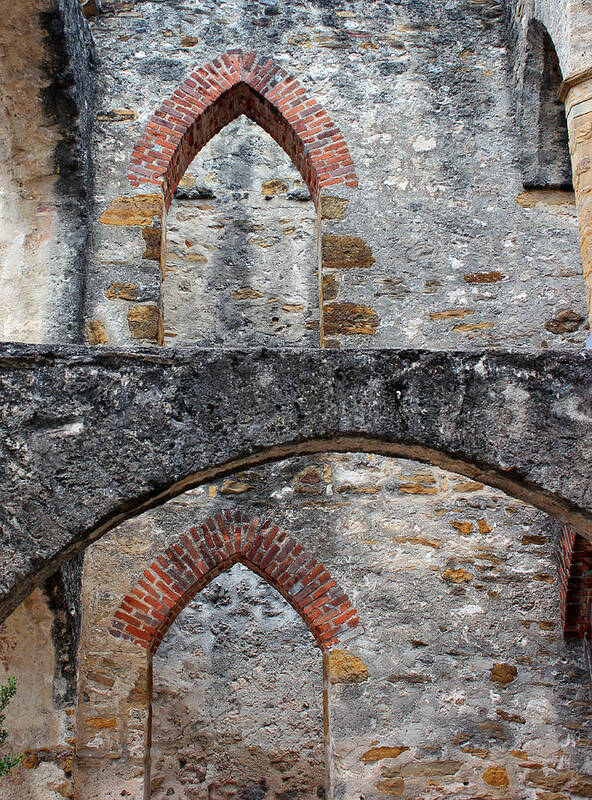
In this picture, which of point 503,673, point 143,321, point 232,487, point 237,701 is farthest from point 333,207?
point 237,701

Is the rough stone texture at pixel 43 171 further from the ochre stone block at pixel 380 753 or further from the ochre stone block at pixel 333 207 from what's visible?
the ochre stone block at pixel 380 753

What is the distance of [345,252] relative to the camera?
5664mm

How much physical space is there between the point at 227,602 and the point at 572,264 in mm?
3909

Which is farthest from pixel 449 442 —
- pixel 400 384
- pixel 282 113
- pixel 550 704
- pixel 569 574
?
pixel 282 113

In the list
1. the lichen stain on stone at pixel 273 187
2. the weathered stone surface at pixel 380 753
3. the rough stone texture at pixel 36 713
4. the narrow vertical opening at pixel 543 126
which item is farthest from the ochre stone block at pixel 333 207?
the weathered stone surface at pixel 380 753

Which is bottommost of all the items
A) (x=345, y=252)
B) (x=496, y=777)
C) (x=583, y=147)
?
(x=496, y=777)

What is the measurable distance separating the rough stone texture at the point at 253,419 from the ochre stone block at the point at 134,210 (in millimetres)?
3234

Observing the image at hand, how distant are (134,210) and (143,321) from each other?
0.85 metres

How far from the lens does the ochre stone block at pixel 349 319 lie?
547cm

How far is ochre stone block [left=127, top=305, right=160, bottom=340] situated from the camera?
17.8 ft

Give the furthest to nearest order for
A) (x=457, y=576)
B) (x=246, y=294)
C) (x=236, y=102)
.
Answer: (x=246, y=294), (x=236, y=102), (x=457, y=576)

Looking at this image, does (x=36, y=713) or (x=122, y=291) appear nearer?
(x=36, y=713)

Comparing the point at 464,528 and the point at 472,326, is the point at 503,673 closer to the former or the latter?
the point at 464,528

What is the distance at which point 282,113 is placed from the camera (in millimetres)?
5926
